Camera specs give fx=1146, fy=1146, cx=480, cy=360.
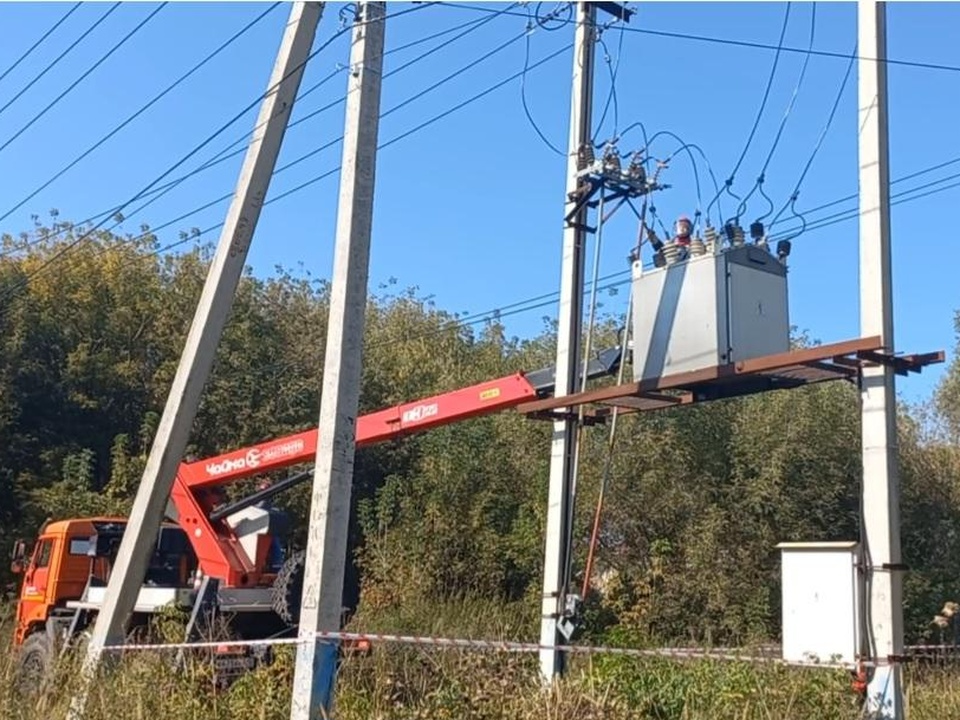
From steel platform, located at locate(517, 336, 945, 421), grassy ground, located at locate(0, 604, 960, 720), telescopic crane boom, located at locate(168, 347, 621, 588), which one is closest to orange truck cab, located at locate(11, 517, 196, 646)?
telescopic crane boom, located at locate(168, 347, 621, 588)

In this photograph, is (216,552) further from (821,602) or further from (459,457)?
(459,457)

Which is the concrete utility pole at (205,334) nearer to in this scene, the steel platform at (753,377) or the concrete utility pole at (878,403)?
the steel platform at (753,377)

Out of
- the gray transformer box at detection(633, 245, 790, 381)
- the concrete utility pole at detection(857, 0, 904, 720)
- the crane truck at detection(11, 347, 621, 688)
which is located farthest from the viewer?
the crane truck at detection(11, 347, 621, 688)

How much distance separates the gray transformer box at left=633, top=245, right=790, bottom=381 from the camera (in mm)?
9125

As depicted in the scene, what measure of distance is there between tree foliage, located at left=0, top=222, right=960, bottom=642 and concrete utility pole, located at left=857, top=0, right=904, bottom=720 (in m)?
13.4

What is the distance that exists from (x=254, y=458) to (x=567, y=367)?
560 centimetres

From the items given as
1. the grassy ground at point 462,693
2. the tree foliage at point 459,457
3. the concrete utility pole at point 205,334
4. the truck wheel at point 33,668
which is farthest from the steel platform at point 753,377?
the tree foliage at point 459,457

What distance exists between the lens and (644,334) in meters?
9.84

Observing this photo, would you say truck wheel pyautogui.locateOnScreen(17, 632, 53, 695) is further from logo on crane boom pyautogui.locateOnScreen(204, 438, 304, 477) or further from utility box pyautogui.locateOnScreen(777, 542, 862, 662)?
utility box pyautogui.locateOnScreen(777, 542, 862, 662)

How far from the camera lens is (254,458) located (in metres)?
15.4

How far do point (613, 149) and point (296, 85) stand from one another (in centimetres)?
327

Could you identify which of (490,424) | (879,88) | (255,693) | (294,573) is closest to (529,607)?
(490,424)

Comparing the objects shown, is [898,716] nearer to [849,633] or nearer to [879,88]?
[849,633]

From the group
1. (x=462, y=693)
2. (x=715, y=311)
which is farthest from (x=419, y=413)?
(x=462, y=693)
